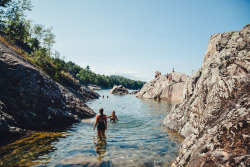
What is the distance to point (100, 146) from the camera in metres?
7.69

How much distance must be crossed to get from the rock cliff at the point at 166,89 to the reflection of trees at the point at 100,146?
3149 cm

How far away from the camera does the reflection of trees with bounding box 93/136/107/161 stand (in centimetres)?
659

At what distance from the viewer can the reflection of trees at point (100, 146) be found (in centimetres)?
659

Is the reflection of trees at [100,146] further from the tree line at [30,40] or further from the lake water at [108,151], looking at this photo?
the tree line at [30,40]

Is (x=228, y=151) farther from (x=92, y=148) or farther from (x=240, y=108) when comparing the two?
(x=92, y=148)

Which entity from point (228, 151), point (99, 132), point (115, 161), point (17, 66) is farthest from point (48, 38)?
point (228, 151)

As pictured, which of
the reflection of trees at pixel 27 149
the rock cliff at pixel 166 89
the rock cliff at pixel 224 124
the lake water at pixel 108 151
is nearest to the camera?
the rock cliff at pixel 224 124

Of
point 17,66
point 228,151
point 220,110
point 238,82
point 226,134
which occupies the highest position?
point 17,66

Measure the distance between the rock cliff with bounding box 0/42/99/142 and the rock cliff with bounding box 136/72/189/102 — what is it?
31.9 m

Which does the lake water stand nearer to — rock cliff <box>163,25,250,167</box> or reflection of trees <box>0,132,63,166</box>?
reflection of trees <box>0,132,63,166</box>

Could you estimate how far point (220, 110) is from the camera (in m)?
5.45

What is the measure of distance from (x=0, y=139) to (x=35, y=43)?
116ft

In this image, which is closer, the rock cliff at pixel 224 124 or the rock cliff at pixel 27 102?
the rock cliff at pixel 224 124

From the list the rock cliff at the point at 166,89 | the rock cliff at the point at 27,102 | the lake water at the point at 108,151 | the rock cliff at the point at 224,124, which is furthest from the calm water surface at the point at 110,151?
the rock cliff at the point at 166,89
